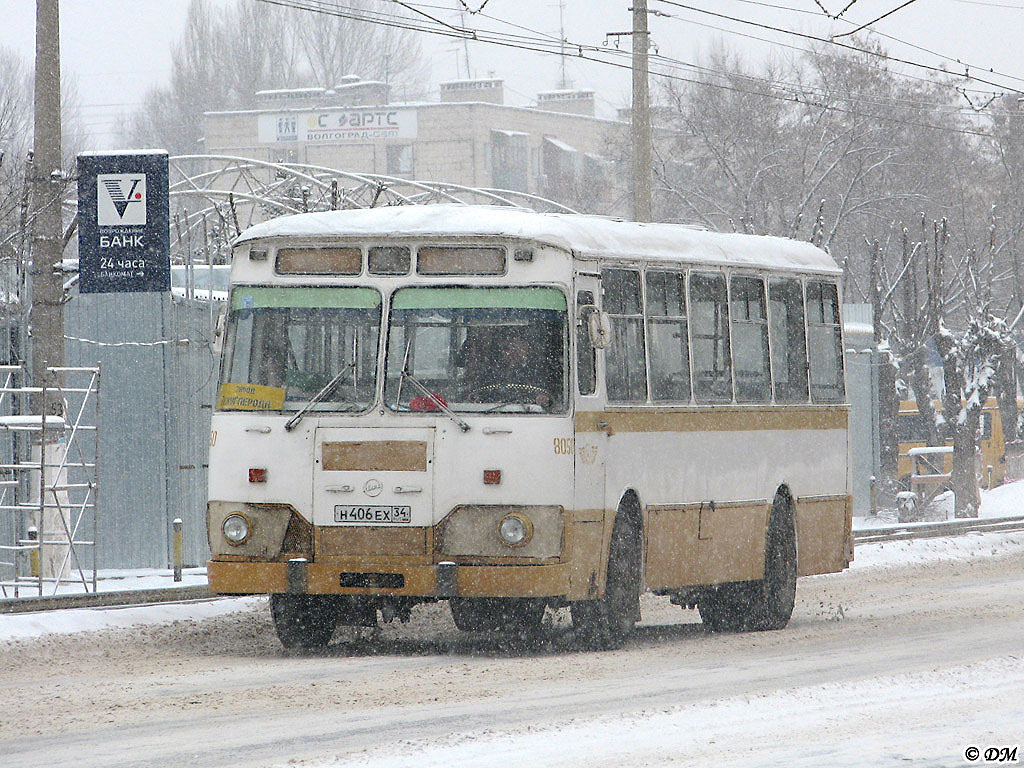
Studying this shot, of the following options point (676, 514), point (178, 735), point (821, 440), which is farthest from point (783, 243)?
point (178, 735)

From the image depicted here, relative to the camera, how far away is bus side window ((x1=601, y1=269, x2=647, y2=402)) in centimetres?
1302

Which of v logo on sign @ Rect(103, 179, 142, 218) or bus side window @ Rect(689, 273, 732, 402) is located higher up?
v logo on sign @ Rect(103, 179, 142, 218)

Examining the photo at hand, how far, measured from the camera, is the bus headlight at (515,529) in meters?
12.1

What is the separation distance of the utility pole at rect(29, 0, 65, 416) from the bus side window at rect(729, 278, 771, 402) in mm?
6203

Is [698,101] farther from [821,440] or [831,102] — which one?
[821,440]

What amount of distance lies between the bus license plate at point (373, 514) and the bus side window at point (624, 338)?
5.34 ft

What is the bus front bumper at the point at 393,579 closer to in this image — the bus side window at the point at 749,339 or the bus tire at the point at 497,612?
the bus tire at the point at 497,612

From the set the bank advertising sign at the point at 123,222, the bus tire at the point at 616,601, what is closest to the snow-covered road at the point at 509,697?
the bus tire at the point at 616,601

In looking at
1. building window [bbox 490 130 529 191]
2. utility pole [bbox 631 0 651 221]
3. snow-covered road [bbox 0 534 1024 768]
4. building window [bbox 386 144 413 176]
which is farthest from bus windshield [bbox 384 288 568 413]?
building window [bbox 386 144 413 176]

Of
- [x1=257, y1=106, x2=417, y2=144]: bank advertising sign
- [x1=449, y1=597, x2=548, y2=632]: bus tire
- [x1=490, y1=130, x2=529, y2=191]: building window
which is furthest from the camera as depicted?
[x1=490, y1=130, x2=529, y2=191]: building window

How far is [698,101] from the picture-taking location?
56.9 metres

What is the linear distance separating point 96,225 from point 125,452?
444 centimetres

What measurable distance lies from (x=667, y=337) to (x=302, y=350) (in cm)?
271

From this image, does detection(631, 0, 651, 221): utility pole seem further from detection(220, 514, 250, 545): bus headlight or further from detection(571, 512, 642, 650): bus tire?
detection(220, 514, 250, 545): bus headlight
